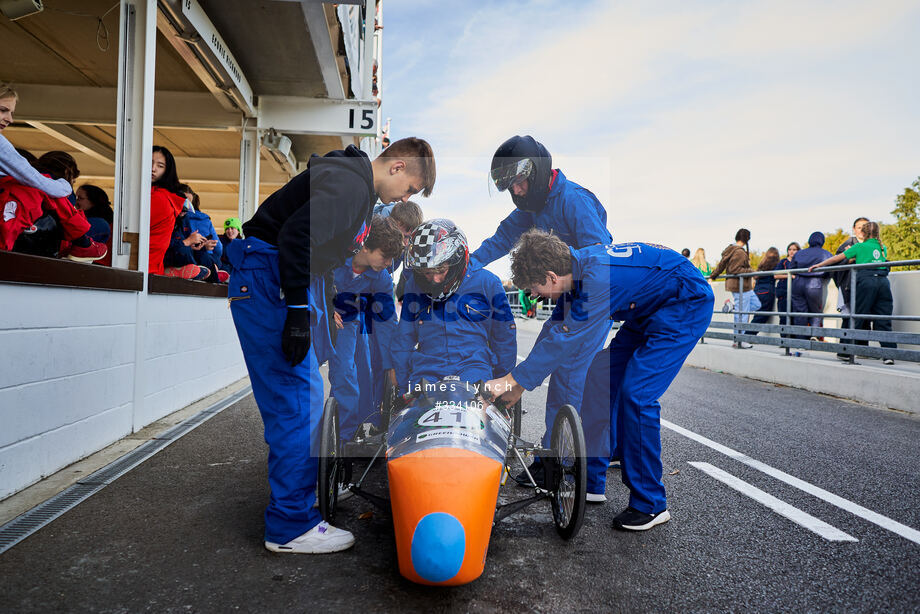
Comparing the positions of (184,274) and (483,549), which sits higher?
(184,274)

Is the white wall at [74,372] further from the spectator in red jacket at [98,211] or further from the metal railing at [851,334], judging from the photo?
the metal railing at [851,334]

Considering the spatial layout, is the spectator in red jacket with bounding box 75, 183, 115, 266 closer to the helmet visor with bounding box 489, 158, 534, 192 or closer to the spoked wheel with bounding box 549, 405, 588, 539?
the helmet visor with bounding box 489, 158, 534, 192

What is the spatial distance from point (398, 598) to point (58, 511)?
2.07 metres

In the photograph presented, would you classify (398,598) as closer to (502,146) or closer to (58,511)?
(58,511)

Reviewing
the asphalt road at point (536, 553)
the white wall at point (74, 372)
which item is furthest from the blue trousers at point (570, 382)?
the white wall at point (74, 372)

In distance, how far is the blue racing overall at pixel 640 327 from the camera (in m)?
3.39

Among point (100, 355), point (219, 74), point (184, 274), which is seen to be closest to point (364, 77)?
point (219, 74)

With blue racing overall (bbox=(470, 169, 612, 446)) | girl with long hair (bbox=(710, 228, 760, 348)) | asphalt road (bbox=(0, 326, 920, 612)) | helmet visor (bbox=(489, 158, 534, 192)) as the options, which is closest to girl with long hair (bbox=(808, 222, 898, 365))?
girl with long hair (bbox=(710, 228, 760, 348))

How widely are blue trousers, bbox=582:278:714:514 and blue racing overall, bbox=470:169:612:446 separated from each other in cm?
37

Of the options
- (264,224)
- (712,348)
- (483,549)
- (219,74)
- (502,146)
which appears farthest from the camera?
(712,348)

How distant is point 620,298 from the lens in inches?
137

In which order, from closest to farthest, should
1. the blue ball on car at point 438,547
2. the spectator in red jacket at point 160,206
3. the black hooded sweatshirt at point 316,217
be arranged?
the blue ball on car at point 438,547 < the black hooded sweatshirt at point 316,217 < the spectator in red jacket at point 160,206

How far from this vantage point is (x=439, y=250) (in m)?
3.61

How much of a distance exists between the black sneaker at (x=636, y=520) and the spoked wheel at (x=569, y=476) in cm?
33
